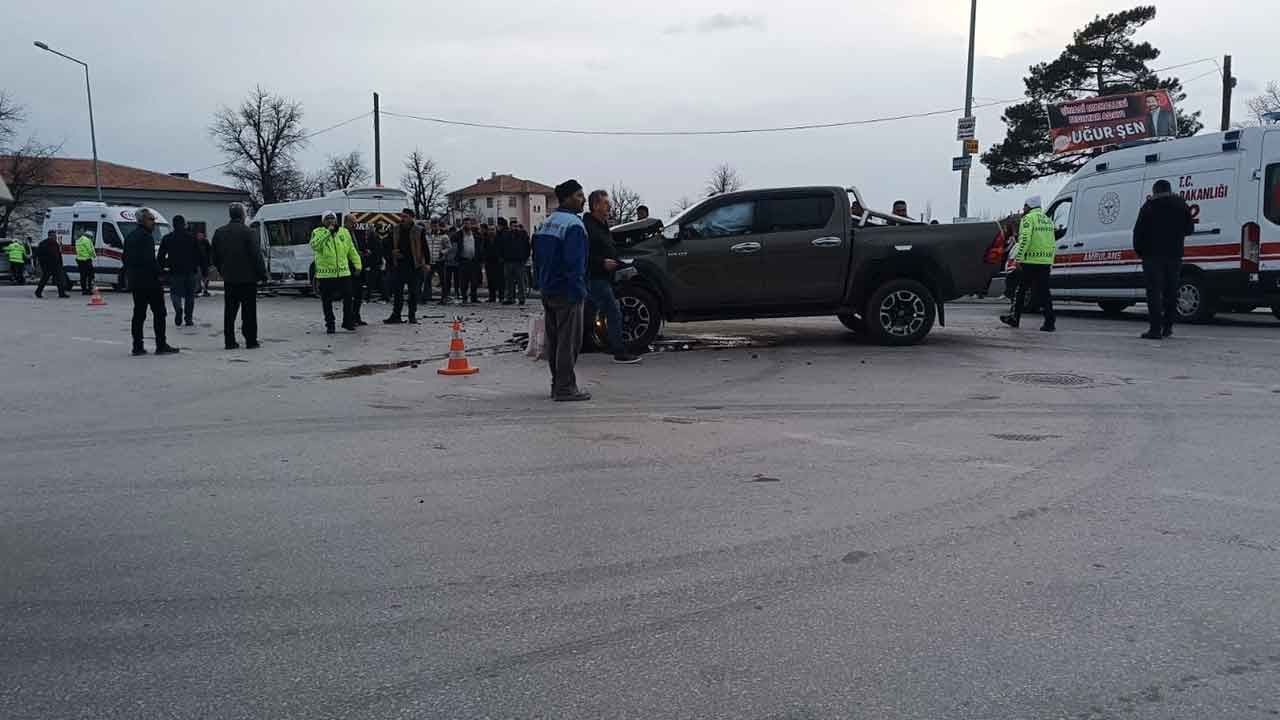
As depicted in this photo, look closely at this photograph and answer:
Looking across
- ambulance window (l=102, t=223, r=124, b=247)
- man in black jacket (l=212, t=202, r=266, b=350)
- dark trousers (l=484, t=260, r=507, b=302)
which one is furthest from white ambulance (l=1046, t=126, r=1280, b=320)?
ambulance window (l=102, t=223, r=124, b=247)

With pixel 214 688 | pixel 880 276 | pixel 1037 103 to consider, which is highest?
pixel 1037 103

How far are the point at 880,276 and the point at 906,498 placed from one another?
712 cm

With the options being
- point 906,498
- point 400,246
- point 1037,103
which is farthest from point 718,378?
point 1037,103

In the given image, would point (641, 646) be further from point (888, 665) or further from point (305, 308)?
point (305, 308)

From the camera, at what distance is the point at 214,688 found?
9.76 feet

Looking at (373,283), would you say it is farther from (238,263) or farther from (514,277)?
(238,263)

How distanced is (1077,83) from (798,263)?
3924cm

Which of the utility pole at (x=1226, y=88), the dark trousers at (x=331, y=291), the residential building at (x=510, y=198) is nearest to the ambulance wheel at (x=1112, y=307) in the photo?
the dark trousers at (x=331, y=291)

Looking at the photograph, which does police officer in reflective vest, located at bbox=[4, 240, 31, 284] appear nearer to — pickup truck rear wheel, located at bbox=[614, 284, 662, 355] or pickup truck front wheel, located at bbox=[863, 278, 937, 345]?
pickup truck rear wheel, located at bbox=[614, 284, 662, 355]

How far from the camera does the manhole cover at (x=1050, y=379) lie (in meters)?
8.86

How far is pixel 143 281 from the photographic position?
1196 centimetres

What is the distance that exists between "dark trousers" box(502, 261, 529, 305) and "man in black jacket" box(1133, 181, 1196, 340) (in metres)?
13.3

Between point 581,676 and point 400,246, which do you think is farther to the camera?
point 400,246

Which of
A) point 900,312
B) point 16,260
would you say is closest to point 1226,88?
point 900,312
